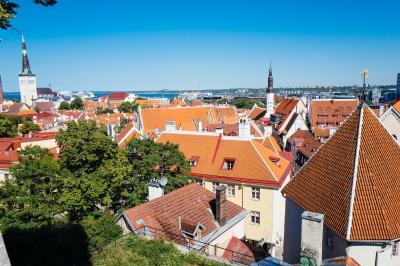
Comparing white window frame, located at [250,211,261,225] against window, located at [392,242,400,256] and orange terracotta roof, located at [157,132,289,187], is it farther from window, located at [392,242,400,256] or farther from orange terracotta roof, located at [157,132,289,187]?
window, located at [392,242,400,256]

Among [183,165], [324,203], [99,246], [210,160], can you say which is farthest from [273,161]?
[99,246]

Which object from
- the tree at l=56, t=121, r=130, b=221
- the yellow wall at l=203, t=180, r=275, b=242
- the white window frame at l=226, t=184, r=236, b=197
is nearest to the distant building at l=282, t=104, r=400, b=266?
the yellow wall at l=203, t=180, r=275, b=242

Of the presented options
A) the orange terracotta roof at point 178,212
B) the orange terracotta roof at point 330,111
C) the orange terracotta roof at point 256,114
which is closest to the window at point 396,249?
the orange terracotta roof at point 178,212

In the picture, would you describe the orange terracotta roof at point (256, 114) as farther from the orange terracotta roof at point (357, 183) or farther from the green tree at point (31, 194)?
the green tree at point (31, 194)

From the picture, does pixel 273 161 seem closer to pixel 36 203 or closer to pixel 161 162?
pixel 161 162

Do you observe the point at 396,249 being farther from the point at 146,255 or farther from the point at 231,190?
the point at 231,190
